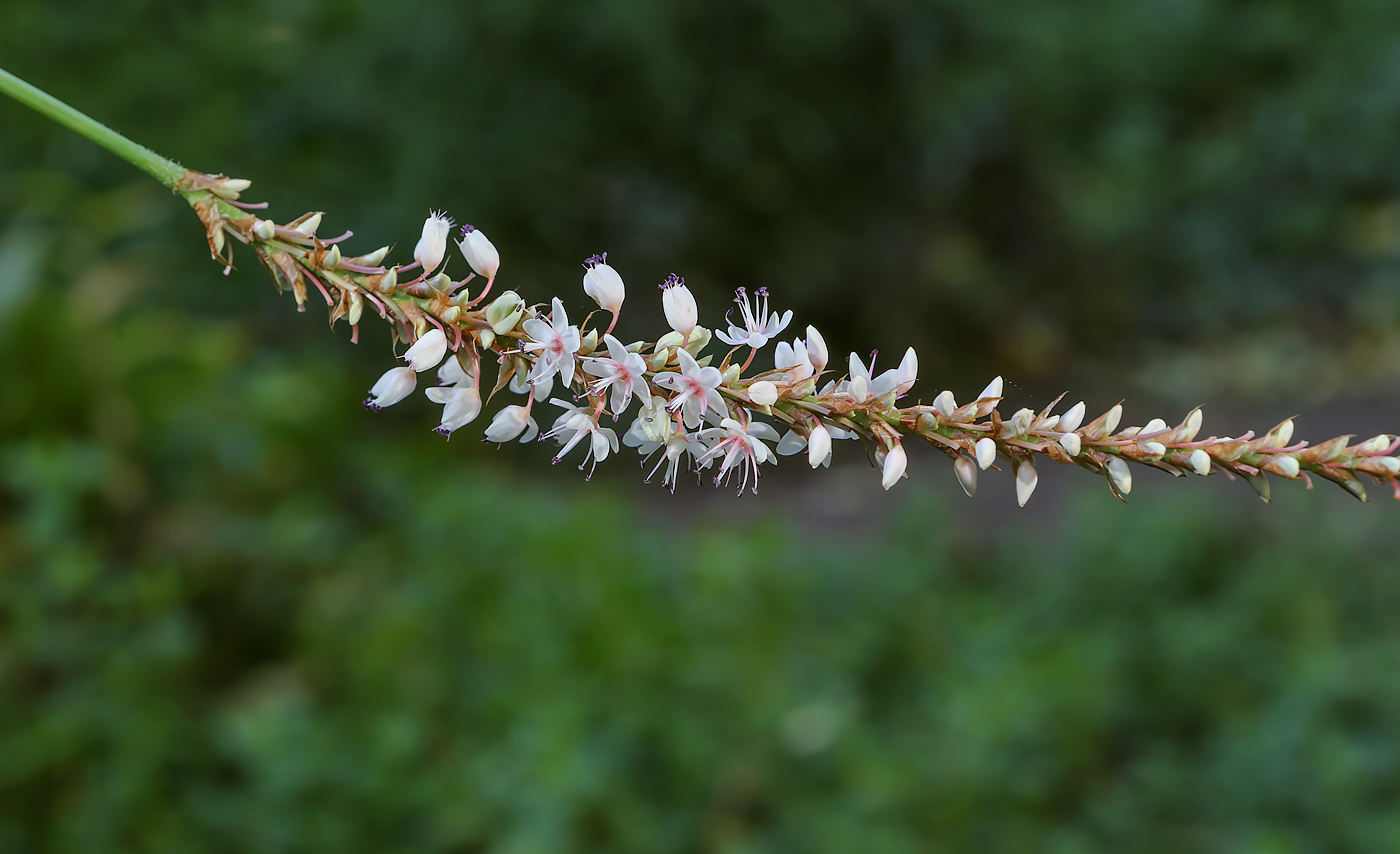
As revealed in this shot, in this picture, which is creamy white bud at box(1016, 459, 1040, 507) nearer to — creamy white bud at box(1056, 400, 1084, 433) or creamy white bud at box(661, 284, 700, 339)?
creamy white bud at box(1056, 400, 1084, 433)

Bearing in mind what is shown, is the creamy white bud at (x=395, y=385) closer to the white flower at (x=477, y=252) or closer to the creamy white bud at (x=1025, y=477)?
the white flower at (x=477, y=252)

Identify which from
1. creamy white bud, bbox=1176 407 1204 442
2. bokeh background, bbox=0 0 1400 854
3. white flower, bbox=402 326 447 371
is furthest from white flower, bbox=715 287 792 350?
bokeh background, bbox=0 0 1400 854

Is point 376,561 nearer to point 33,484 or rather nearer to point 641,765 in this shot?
point 33,484

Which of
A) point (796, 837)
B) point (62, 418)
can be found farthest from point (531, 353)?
point (62, 418)

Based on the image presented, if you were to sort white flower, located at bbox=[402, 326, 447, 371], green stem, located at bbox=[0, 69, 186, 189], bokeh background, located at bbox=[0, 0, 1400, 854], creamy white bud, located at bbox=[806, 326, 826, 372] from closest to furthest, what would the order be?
green stem, located at bbox=[0, 69, 186, 189], white flower, located at bbox=[402, 326, 447, 371], creamy white bud, located at bbox=[806, 326, 826, 372], bokeh background, located at bbox=[0, 0, 1400, 854]

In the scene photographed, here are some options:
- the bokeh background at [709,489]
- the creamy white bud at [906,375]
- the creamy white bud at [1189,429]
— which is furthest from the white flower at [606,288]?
the bokeh background at [709,489]

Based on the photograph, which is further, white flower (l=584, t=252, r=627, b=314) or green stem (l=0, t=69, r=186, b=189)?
white flower (l=584, t=252, r=627, b=314)
